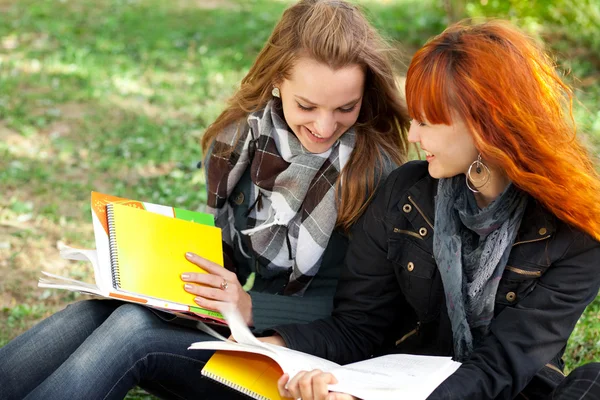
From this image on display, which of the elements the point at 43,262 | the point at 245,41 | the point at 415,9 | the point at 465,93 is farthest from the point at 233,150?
the point at 415,9

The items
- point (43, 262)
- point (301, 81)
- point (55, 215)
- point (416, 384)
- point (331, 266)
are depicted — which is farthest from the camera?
point (55, 215)

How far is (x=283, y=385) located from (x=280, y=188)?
2.57 ft

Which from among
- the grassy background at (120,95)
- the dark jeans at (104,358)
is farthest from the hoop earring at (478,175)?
the dark jeans at (104,358)

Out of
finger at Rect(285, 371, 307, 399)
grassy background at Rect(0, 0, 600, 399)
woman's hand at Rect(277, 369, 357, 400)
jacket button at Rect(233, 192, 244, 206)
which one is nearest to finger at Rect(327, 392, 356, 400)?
woman's hand at Rect(277, 369, 357, 400)

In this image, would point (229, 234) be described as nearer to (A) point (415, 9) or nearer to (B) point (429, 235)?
(B) point (429, 235)

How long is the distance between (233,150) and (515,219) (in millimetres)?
1019

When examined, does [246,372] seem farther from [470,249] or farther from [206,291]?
[470,249]

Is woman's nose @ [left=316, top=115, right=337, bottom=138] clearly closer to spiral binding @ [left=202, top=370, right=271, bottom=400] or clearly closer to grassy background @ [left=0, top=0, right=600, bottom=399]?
grassy background @ [left=0, top=0, right=600, bottom=399]

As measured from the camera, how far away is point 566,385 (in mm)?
2082

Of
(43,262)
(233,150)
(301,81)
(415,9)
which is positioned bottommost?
(43,262)

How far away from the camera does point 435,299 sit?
2400 mm

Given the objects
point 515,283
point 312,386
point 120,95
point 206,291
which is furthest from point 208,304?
point 120,95

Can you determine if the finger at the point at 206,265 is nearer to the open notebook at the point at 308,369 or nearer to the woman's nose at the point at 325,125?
the open notebook at the point at 308,369

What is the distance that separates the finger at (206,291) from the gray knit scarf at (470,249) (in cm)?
65
